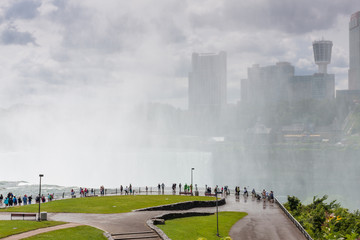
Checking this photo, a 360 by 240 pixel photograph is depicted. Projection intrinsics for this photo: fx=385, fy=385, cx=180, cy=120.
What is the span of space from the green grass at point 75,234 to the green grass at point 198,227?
4.79m

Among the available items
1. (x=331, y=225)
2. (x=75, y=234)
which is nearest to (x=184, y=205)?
(x=331, y=225)

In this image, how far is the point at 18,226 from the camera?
25734mm

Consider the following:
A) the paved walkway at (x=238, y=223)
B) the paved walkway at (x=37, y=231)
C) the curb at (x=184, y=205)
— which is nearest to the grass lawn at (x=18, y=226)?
the paved walkway at (x=37, y=231)

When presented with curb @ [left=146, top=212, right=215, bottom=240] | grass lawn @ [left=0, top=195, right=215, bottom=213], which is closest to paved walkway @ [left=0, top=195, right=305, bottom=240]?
curb @ [left=146, top=212, right=215, bottom=240]

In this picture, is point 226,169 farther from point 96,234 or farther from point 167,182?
point 96,234

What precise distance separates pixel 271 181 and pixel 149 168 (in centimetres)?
3907

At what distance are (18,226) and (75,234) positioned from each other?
437cm

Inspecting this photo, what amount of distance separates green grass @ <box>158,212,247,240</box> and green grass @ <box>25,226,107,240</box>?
479cm

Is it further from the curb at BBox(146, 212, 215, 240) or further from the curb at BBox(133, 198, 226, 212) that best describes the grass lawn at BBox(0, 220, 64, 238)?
the curb at BBox(133, 198, 226, 212)

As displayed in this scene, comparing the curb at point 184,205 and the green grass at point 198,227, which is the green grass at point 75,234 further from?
the curb at point 184,205

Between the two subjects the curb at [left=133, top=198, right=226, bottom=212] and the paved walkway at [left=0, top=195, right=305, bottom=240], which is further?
the curb at [left=133, top=198, right=226, bottom=212]

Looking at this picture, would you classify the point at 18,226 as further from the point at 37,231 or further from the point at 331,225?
the point at 331,225

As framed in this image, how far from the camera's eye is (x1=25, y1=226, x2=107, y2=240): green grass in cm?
2328

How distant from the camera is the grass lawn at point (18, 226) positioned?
23913mm
